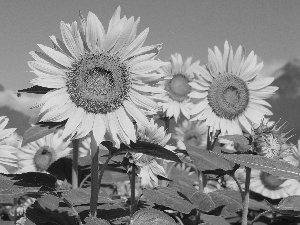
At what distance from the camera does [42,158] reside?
6.19m

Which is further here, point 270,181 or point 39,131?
point 270,181

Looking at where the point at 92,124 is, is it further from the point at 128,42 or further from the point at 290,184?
the point at 290,184

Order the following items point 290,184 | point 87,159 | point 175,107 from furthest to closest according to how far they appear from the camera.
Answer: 1. point 175,107
2. point 290,184
3. point 87,159

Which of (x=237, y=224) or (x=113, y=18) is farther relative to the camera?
(x=237, y=224)

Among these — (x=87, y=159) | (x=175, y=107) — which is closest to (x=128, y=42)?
(x=87, y=159)

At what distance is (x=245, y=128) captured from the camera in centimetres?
556

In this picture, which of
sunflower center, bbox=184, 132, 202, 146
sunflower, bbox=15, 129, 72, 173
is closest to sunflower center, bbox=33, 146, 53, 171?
sunflower, bbox=15, 129, 72, 173

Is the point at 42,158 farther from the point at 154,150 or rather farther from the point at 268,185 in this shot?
the point at 154,150

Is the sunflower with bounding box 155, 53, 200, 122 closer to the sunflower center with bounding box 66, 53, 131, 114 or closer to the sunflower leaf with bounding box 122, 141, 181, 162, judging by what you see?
the sunflower center with bounding box 66, 53, 131, 114

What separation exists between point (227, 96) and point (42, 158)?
2.18 m

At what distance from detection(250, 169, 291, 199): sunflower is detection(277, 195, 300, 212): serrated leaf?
7.80 feet

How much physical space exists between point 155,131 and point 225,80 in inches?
63.5

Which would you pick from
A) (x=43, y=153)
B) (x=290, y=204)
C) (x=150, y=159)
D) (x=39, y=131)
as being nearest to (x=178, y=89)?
(x=43, y=153)

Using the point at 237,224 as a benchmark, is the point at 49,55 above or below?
above
